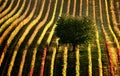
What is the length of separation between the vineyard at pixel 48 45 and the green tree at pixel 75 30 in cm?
255

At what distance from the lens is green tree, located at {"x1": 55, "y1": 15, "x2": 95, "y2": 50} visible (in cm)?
3662

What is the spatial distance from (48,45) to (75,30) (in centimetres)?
621

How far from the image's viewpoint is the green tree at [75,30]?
1442 inches

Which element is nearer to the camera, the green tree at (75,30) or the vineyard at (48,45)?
the vineyard at (48,45)

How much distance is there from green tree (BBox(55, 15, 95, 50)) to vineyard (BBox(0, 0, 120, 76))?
100 inches

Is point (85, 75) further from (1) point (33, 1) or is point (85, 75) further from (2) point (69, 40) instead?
(1) point (33, 1)

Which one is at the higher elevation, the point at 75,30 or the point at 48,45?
the point at 75,30

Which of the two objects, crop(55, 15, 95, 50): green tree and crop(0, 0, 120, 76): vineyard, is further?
crop(55, 15, 95, 50): green tree

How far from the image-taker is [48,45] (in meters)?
41.5

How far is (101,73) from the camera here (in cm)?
3550

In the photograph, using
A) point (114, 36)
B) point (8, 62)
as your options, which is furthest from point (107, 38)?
point (8, 62)

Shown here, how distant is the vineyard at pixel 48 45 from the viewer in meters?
36.1

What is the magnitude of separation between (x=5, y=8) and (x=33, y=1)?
286 inches

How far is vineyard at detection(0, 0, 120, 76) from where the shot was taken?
118 ft
